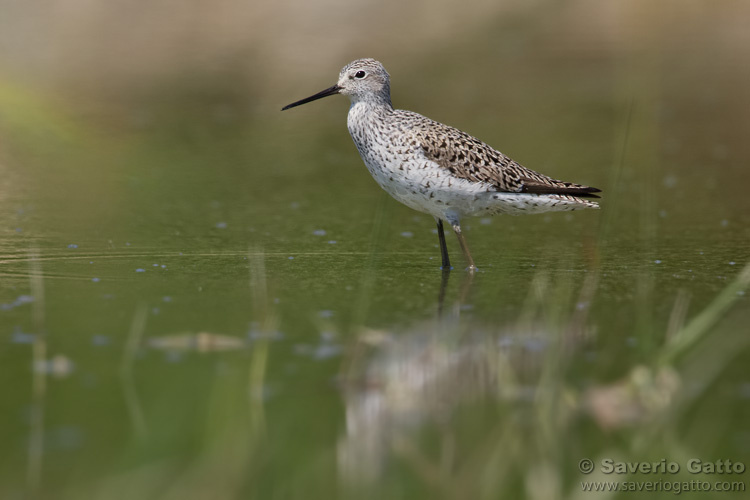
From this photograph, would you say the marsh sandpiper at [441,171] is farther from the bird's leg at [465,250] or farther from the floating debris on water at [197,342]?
the floating debris on water at [197,342]

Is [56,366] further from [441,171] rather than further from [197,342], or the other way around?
[441,171]

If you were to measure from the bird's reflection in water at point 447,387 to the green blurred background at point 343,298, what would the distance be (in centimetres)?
2

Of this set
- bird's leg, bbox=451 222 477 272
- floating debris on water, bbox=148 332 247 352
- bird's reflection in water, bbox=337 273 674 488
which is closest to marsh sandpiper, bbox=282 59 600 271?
bird's leg, bbox=451 222 477 272

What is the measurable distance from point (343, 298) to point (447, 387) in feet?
5.73

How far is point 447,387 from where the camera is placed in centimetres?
502

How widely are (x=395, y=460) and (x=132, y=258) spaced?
3.96 metres

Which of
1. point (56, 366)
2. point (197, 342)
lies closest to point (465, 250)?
point (197, 342)

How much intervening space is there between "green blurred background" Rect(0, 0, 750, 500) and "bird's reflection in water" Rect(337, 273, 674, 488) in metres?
0.02

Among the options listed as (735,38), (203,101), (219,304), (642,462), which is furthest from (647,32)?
(642,462)

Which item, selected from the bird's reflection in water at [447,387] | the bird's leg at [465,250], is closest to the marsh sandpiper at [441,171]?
the bird's leg at [465,250]

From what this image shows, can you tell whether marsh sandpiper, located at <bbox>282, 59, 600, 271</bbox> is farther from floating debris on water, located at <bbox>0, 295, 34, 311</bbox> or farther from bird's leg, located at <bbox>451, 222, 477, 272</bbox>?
floating debris on water, located at <bbox>0, 295, 34, 311</bbox>

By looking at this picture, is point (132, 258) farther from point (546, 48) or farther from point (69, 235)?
point (546, 48)

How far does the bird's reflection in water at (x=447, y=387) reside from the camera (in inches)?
169

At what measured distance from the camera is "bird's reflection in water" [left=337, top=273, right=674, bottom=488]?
4.30m
